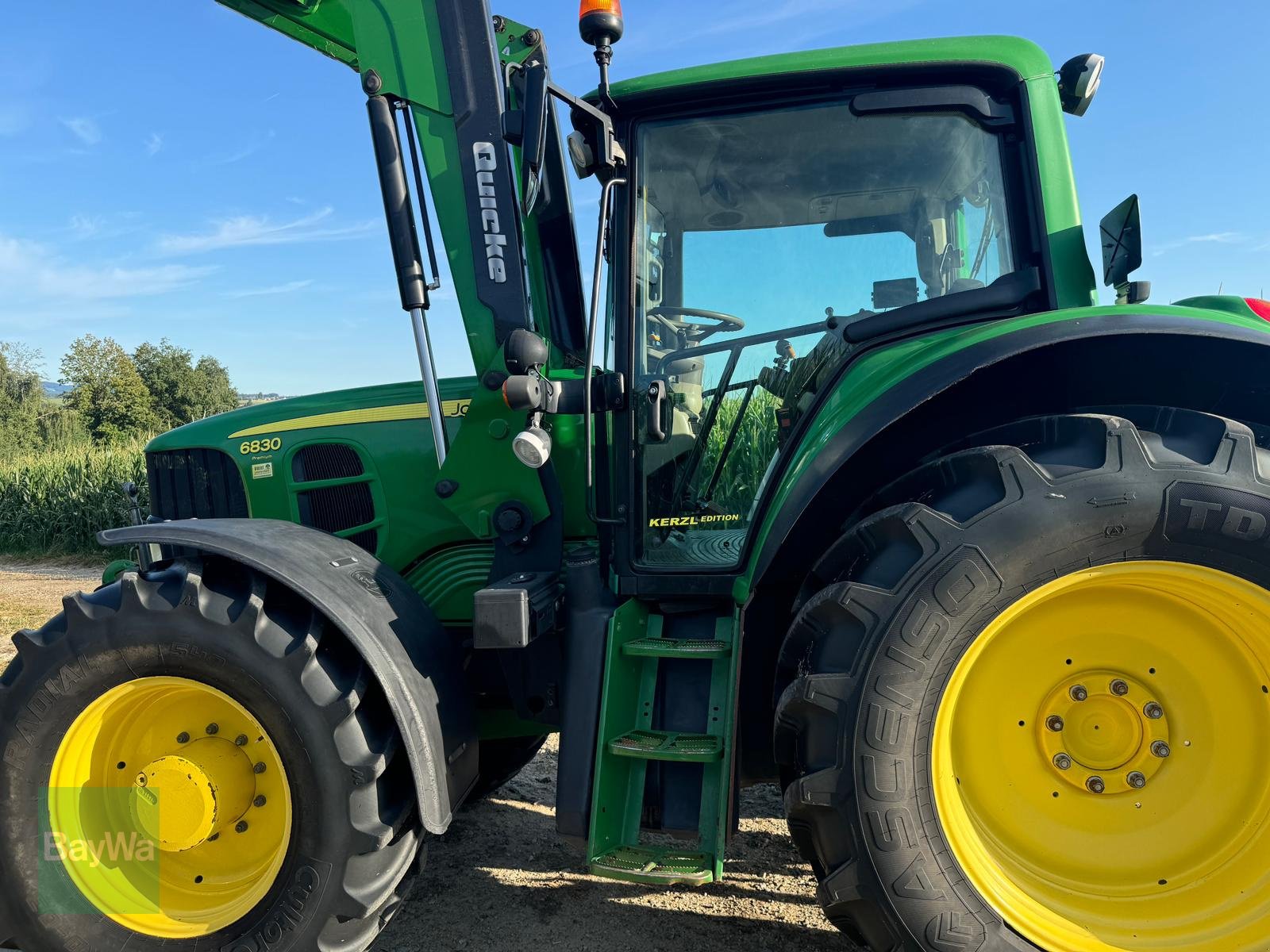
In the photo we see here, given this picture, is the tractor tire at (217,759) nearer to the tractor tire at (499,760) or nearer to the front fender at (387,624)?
the front fender at (387,624)

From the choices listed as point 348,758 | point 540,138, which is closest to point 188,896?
point 348,758

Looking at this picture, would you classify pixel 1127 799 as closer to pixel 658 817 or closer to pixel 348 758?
pixel 658 817

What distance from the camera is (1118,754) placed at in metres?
1.84

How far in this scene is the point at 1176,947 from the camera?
1.72 metres

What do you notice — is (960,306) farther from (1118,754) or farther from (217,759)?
(217,759)

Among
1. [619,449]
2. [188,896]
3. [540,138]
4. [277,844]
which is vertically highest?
[540,138]

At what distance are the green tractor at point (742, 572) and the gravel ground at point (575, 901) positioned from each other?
0.41 m

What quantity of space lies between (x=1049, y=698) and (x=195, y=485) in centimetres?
285

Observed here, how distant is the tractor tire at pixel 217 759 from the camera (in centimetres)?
198

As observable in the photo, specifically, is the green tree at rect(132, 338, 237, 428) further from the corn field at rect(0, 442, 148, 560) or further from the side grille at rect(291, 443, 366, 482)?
the side grille at rect(291, 443, 366, 482)

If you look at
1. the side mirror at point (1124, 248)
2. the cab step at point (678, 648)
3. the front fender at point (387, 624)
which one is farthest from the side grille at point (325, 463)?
the side mirror at point (1124, 248)

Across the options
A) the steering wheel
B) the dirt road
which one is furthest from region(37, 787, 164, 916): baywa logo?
the dirt road

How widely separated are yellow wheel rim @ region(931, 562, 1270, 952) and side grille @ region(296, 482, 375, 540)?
1969 mm

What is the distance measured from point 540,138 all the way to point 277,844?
78.4 inches
